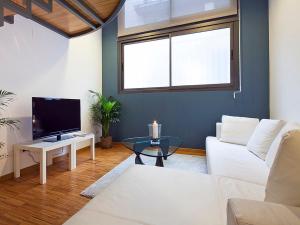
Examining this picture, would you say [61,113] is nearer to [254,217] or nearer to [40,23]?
[40,23]

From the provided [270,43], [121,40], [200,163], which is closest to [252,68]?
[270,43]

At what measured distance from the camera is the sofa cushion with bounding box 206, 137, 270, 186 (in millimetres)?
1441

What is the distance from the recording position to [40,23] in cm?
263

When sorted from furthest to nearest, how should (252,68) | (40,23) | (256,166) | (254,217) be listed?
1. (252,68)
2. (40,23)
3. (256,166)
4. (254,217)

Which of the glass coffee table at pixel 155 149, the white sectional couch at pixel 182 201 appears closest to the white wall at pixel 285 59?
the white sectional couch at pixel 182 201

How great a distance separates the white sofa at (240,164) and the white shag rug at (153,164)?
618 millimetres

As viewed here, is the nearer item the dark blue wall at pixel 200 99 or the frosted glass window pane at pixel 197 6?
the dark blue wall at pixel 200 99

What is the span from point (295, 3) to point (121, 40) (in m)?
3.15

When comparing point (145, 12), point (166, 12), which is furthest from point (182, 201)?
point (145, 12)

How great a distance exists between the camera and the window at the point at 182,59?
11.1ft

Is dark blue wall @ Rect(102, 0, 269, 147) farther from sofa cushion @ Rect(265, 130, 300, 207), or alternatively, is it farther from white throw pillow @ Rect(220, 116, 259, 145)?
sofa cushion @ Rect(265, 130, 300, 207)

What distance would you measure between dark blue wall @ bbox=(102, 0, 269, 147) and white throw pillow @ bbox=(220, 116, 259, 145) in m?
0.62

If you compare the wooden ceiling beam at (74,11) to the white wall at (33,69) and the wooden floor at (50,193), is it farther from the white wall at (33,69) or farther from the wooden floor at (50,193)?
the wooden floor at (50,193)

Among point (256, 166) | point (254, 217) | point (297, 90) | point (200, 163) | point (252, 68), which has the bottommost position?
point (200, 163)
